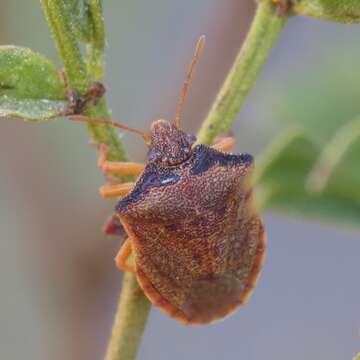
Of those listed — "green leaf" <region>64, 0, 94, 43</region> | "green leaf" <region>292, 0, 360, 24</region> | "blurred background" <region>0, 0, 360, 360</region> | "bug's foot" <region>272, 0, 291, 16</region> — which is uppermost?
"green leaf" <region>292, 0, 360, 24</region>

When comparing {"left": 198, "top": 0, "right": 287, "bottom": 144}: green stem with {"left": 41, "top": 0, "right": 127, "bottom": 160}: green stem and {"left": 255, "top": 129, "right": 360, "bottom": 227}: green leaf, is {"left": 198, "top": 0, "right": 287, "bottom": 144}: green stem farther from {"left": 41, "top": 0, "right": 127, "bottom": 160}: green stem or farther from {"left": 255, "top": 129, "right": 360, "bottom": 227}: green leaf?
{"left": 255, "top": 129, "right": 360, "bottom": 227}: green leaf

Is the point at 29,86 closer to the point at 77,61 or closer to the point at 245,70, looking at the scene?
the point at 77,61

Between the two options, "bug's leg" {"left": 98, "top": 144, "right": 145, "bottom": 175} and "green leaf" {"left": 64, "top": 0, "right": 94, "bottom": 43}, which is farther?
"bug's leg" {"left": 98, "top": 144, "right": 145, "bottom": 175}

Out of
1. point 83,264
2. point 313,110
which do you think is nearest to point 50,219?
point 83,264

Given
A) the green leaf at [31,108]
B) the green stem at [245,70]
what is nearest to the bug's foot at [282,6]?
the green stem at [245,70]

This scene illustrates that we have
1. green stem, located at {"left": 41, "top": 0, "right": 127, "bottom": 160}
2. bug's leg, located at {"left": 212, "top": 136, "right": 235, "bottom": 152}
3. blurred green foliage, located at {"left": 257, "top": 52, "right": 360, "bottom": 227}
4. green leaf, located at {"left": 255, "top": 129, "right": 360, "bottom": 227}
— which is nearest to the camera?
green stem, located at {"left": 41, "top": 0, "right": 127, "bottom": 160}

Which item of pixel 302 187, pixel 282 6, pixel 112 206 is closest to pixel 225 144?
pixel 302 187

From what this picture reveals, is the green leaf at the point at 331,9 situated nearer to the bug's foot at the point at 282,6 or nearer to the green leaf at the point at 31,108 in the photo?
the bug's foot at the point at 282,6

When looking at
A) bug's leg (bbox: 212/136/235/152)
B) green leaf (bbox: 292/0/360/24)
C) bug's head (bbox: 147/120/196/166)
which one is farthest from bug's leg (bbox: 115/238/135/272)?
green leaf (bbox: 292/0/360/24)
